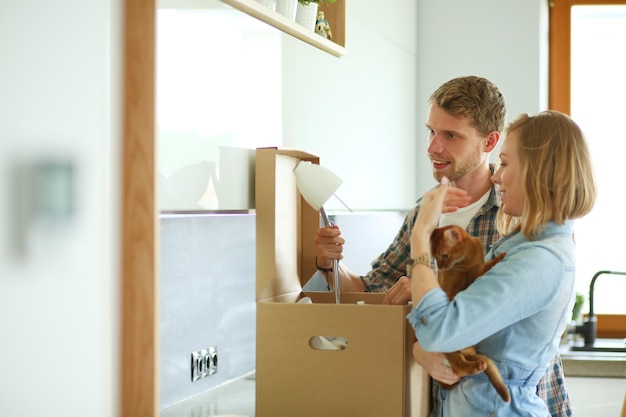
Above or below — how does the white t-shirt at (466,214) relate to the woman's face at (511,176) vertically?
below

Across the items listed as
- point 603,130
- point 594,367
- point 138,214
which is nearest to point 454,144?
point 138,214

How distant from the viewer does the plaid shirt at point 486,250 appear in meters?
1.70

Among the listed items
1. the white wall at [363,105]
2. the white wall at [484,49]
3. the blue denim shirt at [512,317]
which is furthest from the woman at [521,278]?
the white wall at [484,49]

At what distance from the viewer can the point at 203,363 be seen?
2080 millimetres

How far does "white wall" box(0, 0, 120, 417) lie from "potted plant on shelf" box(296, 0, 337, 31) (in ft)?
3.63

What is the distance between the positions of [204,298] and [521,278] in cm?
108

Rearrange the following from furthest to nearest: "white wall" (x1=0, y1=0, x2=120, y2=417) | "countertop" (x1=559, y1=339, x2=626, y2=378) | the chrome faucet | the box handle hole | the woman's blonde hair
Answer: the chrome faucet → "countertop" (x1=559, y1=339, x2=626, y2=378) → the box handle hole → the woman's blonde hair → "white wall" (x1=0, y1=0, x2=120, y2=417)

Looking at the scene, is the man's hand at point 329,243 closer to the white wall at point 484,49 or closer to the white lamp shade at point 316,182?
the white lamp shade at point 316,182

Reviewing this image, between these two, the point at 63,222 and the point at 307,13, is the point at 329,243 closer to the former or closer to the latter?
the point at 307,13

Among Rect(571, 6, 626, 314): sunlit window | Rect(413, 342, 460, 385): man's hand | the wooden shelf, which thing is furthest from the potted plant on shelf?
Rect(571, 6, 626, 314): sunlit window

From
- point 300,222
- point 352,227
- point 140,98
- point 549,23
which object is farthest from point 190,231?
point 549,23

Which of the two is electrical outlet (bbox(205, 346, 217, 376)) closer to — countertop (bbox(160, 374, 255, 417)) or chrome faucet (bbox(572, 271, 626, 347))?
countertop (bbox(160, 374, 255, 417))

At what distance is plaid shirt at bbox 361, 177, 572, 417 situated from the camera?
170 cm

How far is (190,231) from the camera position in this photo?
6.70 feet
